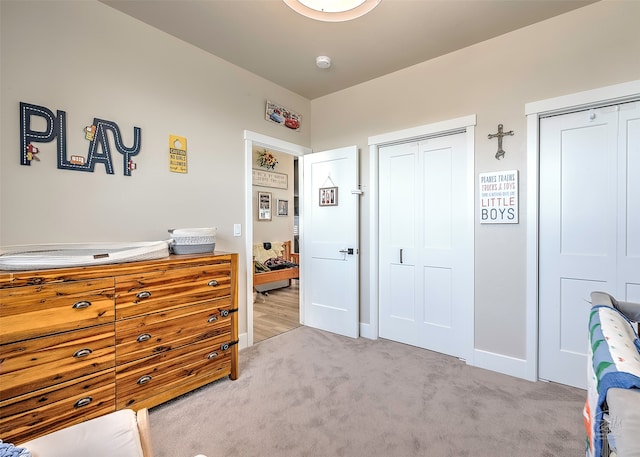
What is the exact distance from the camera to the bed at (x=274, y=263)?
5.05m

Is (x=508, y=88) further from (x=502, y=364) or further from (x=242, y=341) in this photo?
(x=242, y=341)

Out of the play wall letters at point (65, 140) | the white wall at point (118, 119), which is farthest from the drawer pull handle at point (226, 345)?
the play wall letters at point (65, 140)

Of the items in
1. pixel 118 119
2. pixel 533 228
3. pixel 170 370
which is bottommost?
pixel 170 370

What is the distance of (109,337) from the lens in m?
1.75

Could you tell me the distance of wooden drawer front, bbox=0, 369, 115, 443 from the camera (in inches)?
56.3

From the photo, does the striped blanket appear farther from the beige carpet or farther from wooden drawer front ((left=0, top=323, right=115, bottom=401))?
wooden drawer front ((left=0, top=323, right=115, bottom=401))

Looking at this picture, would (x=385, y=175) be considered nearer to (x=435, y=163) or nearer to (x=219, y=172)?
(x=435, y=163)

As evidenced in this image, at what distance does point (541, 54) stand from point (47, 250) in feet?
11.9

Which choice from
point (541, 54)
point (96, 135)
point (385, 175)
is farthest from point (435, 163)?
point (96, 135)

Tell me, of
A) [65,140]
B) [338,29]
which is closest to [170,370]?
[65,140]

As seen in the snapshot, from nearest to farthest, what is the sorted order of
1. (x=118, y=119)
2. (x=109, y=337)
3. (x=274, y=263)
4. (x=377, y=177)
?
(x=109, y=337), (x=118, y=119), (x=377, y=177), (x=274, y=263)

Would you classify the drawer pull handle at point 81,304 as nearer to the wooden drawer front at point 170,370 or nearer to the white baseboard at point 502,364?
the wooden drawer front at point 170,370

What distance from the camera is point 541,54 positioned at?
7.67 ft

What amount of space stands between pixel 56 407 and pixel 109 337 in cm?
37
